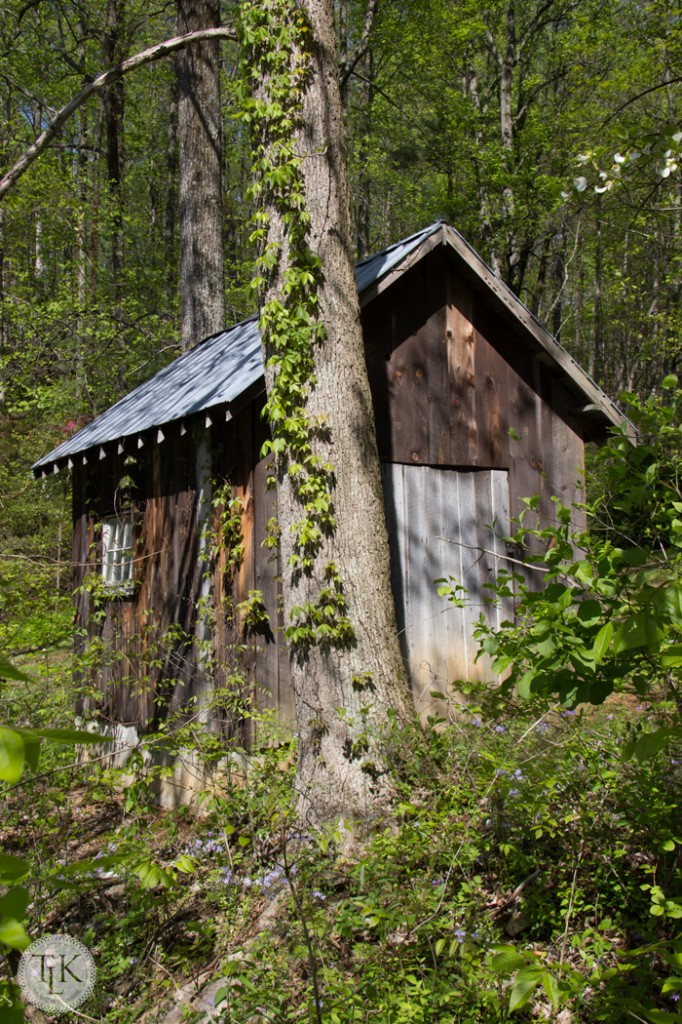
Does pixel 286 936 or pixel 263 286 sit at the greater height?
pixel 263 286

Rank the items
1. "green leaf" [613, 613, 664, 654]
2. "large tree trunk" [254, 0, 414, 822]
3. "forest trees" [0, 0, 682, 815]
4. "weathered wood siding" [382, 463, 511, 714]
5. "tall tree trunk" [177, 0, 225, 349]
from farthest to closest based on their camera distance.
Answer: "forest trees" [0, 0, 682, 815] < "tall tree trunk" [177, 0, 225, 349] < "weathered wood siding" [382, 463, 511, 714] < "large tree trunk" [254, 0, 414, 822] < "green leaf" [613, 613, 664, 654]

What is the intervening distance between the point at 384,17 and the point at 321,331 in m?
15.0

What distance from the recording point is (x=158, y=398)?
27.5 feet

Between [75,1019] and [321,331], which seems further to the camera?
[321,331]

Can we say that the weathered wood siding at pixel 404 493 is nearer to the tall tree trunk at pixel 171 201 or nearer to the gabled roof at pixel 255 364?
the gabled roof at pixel 255 364

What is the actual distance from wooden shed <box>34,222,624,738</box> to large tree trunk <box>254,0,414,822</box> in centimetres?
75

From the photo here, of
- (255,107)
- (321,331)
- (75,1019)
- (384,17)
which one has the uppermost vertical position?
(384,17)

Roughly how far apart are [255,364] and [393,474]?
1.46 m

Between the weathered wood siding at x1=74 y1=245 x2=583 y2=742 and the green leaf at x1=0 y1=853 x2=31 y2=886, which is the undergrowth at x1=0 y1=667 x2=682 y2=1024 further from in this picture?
the green leaf at x1=0 y1=853 x2=31 y2=886

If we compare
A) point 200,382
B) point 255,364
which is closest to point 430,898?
point 255,364

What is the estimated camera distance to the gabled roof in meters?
6.42

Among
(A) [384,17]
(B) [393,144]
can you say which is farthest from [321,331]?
(B) [393,144]

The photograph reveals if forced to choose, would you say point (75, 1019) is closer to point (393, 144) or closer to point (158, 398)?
point (158, 398)

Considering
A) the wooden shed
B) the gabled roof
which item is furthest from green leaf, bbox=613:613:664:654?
the gabled roof
